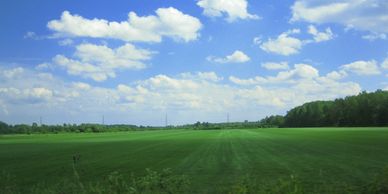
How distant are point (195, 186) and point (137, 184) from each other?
14602 mm

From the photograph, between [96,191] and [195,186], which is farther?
[195,186]

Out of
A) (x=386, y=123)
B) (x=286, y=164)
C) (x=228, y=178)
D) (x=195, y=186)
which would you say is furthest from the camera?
(x=386, y=123)

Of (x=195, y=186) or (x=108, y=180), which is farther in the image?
(x=195, y=186)

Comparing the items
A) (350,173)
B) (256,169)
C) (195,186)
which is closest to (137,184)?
(195,186)

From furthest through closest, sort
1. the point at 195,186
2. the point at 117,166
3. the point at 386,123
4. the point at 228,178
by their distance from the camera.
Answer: the point at 386,123
the point at 117,166
the point at 228,178
the point at 195,186

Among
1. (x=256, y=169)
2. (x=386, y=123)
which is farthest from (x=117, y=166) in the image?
(x=386, y=123)

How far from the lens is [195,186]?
26.3m

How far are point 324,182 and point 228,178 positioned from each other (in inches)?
208

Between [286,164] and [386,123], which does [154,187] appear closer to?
[286,164]

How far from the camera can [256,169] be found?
113ft

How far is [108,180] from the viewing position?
1239 cm

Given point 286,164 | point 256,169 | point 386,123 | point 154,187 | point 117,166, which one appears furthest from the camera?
point 386,123

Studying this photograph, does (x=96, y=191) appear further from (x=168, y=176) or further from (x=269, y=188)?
(x=269, y=188)

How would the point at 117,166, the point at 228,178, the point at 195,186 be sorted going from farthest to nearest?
the point at 117,166 → the point at 228,178 → the point at 195,186
